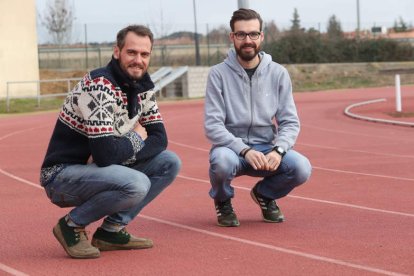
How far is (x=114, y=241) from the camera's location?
22.0 ft

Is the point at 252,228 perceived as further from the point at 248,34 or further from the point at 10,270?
the point at 10,270

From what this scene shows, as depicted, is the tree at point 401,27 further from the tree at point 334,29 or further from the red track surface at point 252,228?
the red track surface at point 252,228

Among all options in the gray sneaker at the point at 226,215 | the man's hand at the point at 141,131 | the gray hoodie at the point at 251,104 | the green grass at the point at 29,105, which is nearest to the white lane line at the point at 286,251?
the gray sneaker at the point at 226,215

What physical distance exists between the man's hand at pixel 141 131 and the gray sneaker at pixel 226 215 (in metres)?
1.31

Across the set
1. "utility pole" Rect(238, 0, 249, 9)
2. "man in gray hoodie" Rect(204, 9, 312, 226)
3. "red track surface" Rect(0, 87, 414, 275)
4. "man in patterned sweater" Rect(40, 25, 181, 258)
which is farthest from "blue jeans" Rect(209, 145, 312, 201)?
"utility pole" Rect(238, 0, 249, 9)

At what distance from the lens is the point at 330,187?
10414mm

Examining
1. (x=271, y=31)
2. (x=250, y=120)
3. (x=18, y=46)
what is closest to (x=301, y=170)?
(x=250, y=120)

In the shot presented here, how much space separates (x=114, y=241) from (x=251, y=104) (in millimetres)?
1683

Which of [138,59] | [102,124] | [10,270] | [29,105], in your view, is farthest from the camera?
[29,105]

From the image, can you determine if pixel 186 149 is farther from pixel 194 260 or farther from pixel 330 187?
pixel 194 260

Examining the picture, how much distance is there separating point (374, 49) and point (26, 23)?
79.7 feet

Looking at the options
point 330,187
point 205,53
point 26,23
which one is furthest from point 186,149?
point 205,53

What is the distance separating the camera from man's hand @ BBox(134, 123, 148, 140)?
656 cm

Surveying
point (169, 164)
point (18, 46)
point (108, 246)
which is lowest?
point (108, 246)
